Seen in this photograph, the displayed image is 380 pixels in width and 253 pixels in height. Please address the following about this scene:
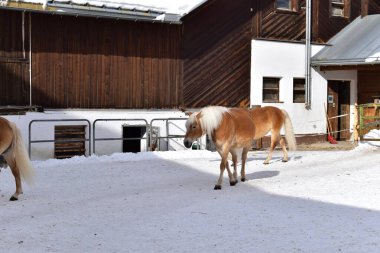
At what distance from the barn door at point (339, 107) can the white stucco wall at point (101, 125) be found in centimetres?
675

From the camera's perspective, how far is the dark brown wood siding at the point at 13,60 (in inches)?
564

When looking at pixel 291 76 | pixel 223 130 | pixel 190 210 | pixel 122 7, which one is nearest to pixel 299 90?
pixel 291 76

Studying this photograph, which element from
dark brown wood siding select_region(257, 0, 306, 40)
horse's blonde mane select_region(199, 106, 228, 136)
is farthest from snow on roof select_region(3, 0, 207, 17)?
horse's blonde mane select_region(199, 106, 228, 136)

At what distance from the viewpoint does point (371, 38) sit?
66.2 ft

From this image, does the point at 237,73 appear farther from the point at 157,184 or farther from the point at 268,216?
the point at 268,216

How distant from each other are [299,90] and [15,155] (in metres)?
14.0

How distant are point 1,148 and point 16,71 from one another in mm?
6442

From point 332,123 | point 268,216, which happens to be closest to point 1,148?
point 268,216

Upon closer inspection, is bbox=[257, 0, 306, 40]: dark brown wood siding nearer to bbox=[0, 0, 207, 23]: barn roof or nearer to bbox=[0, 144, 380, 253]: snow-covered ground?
bbox=[0, 0, 207, 23]: barn roof

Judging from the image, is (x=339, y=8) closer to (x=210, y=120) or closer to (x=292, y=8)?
(x=292, y=8)

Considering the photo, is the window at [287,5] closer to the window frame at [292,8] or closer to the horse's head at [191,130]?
the window frame at [292,8]

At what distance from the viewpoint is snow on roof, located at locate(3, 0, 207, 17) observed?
15036 mm

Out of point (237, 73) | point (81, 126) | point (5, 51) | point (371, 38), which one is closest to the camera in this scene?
point (5, 51)

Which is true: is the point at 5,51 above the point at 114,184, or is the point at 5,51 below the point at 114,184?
above
